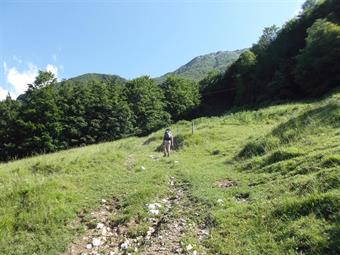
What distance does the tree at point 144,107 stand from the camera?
67125 mm

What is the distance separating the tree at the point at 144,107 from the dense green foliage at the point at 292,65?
52.5 feet

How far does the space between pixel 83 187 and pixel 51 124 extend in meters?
42.7

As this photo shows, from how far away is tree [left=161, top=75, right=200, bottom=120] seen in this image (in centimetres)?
7731

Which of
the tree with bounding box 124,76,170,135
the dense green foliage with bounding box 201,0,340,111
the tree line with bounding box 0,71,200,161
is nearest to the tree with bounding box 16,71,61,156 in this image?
the tree line with bounding box 0,71,200,161

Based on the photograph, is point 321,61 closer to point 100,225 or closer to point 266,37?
point 100,225

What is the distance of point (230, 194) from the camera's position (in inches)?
415

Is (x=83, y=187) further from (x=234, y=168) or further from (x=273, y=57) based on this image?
(x=273, y=57)

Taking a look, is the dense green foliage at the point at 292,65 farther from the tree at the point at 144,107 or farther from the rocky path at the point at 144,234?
the rocky path at the point at 144,234

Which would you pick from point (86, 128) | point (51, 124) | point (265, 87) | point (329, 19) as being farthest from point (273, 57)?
point (51, 124)

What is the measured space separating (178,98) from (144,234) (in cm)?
7067

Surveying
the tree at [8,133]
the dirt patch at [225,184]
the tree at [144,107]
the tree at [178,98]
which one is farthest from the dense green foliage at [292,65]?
the tree at [8,133]

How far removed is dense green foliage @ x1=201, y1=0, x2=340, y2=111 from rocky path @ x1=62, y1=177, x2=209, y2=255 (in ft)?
118

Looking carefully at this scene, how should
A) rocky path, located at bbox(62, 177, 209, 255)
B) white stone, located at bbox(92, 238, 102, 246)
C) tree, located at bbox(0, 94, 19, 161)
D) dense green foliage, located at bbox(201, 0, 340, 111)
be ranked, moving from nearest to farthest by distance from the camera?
rocky path, located at bbox(62, 177, 209, 255) → white stone, located at bbox(92, 238, 102, 246) → dense green foliage, located at bbox(201, 0, 340, 111) → tree, located at bbox(0, 94, 19, 161)

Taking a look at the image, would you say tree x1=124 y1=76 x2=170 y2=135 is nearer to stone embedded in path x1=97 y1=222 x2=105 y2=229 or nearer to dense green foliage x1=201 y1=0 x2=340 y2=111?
dense green foliage x1=201 y1=0 x2=340 y2=111
